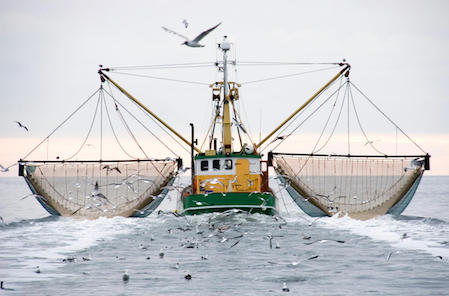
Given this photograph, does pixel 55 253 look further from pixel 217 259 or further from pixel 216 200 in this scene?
pixel 216 200

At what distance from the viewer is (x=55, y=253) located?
2617cm

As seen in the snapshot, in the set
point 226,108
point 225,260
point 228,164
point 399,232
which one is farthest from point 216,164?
point 225,260

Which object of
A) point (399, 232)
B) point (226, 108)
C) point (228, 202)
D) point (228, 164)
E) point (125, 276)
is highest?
point (226, 108)

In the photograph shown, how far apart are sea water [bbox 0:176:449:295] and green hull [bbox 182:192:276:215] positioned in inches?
43.8

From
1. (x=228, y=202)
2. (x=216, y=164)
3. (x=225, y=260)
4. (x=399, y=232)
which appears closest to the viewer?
(x=225, y=260)

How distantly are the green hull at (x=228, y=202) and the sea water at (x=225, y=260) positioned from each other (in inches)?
43.8

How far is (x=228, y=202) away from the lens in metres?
38.0

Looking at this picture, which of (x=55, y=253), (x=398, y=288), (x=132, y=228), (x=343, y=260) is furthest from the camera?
(x=132, y=228)

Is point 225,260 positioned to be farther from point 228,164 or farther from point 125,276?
point 228,164

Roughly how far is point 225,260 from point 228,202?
46.4ft

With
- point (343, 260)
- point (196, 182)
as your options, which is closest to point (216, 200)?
point (196, 182)

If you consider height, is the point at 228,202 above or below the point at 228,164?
below

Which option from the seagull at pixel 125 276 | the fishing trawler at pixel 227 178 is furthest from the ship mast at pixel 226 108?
the seagull at pixel 125 276

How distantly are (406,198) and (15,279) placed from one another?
28998 millimetres
